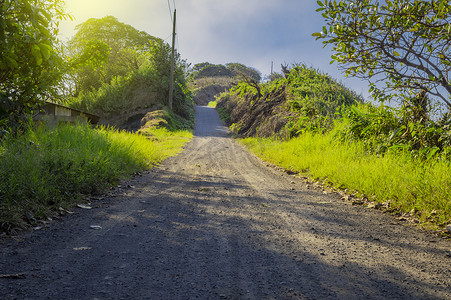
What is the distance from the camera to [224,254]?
2889 millimetres

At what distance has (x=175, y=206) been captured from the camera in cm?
467

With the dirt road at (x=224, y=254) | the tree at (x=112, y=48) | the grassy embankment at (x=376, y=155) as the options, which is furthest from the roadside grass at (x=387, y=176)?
the tree at (x=112, y=48)

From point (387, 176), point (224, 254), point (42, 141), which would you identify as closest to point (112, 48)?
point (42, 141)

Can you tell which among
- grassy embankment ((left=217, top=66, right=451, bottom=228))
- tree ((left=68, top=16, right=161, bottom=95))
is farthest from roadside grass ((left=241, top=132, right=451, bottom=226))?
tree ((left=68, top=16, right=161, bottom=95))

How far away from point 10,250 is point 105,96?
3036cm

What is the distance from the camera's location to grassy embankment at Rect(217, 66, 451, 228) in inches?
185

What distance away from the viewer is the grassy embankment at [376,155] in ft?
15.4

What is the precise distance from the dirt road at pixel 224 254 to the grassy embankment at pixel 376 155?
2.05ft

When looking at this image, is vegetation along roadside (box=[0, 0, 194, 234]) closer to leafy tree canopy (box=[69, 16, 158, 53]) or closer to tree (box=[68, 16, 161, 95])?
tree (box=[68, 16, 161, 95])

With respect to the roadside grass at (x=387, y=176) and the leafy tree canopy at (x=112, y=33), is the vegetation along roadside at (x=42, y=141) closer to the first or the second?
the roadside grass at (x=387, y=176)

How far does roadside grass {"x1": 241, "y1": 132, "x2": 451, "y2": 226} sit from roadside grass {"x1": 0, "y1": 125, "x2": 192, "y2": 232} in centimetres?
478

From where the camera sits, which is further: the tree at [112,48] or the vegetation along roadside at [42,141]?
the tree at [112,48]

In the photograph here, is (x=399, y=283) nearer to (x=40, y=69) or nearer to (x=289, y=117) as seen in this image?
(x=40, y=69)

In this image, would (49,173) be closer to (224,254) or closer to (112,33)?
(224,254)
